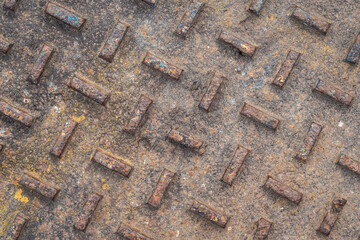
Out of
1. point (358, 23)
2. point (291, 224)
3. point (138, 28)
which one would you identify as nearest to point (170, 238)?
point (291, 224)

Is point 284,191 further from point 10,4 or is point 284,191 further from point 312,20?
point 10,4

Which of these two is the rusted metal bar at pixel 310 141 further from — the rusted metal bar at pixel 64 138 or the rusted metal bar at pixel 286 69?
the rusted metal bar at pixel 64 138

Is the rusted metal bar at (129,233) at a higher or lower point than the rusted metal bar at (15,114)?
lower

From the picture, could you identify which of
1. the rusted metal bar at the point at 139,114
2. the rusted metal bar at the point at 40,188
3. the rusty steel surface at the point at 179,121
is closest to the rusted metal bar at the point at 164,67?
the rusty steel surface at the point at 179,121

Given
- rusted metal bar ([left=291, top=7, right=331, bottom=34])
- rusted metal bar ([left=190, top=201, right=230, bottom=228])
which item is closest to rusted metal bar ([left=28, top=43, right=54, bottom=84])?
rusted metal bar ([left=190, top=201, right=230, bottom=228])

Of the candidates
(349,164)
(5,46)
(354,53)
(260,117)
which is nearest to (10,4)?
(5,46)

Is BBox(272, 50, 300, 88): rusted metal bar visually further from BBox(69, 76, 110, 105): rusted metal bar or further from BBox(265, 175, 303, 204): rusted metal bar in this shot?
BBox(69, 76, 110, 105): rusted metal bar
